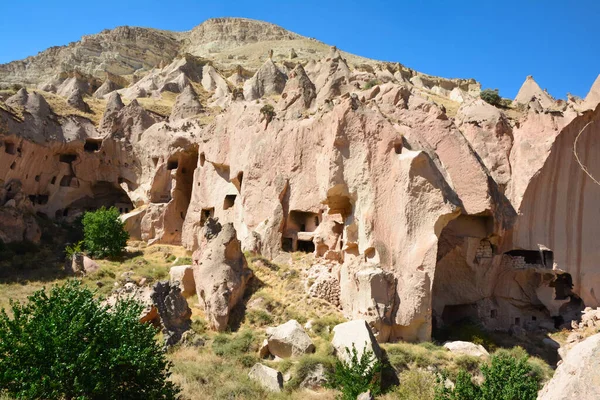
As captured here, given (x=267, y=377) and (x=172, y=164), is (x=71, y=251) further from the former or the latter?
(x=267, y=377)

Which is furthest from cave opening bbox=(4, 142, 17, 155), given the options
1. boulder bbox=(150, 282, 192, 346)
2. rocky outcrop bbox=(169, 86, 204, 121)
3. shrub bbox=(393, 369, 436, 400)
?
shrub bbox=(393, 369, 436, 400)

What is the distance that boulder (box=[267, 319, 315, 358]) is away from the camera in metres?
13.4

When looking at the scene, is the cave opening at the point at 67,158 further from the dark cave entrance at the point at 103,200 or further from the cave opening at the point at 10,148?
the cave opening at the point at 10,148

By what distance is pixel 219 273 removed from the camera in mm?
16391

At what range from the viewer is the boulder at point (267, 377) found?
11469 mm

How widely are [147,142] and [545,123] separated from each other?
22699 mm

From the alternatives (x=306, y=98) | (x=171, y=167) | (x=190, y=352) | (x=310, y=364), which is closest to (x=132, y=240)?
(x=171, y=167)

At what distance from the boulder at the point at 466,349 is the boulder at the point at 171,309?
26.8 ft

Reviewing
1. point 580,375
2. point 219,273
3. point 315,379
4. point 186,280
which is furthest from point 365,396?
point 186,280

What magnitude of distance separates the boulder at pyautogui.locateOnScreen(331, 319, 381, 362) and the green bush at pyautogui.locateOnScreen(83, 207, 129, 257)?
582 inches

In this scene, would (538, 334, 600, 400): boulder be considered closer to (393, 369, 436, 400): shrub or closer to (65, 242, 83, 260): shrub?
(393, 369, 436, 400): shrub

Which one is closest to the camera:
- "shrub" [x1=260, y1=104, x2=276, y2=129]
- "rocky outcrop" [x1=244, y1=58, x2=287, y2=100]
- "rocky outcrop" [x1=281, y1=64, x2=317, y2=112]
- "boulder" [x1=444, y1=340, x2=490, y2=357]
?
"boulder" [x1=444, y1=340, x2=490, y2=357]

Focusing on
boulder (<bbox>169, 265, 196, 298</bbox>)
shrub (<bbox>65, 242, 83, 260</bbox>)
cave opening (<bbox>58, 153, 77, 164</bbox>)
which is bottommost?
boulder (<bbox>169, 265, 196, 298</bbox>)

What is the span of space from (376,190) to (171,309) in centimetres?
778
